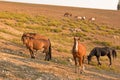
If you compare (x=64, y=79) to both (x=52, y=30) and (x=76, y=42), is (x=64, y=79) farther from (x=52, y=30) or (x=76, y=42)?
(x=52, y=30)

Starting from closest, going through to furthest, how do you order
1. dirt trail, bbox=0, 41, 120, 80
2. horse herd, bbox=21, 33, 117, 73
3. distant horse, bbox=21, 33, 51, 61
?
dirt trail, bbox=0, 41, 120, 80 < horse herd, bbox=21, 33, 117, 73 < distant horse, bbox=21, 33, 51, 61

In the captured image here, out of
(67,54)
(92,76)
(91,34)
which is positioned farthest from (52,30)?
(92,76)

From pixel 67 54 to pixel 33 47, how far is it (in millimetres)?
6745

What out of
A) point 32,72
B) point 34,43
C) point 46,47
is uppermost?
point 34,43

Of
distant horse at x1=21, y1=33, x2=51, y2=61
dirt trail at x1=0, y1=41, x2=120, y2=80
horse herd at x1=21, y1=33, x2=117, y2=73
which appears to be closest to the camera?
dirt trail at x1=0, y1=41, x2=120, y2=80

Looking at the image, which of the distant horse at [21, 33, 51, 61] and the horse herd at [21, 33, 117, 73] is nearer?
the horse herd at [21, 33, 117, 73]

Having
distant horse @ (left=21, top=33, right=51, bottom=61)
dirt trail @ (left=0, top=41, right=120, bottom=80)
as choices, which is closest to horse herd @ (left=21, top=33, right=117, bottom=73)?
distant horse @ (left=21, top=33, right=51, bottom=61)

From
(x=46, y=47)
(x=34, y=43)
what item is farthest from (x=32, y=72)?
(x=46, y=47)

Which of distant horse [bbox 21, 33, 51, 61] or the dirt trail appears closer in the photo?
the dirt trail

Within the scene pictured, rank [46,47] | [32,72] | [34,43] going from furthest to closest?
[46,47] → [34,43] → [32,72]

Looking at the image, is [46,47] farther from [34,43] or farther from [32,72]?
[32,72]

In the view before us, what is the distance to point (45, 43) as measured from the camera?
65.2ft

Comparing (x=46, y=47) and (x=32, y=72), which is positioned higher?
(x=32, y=72)

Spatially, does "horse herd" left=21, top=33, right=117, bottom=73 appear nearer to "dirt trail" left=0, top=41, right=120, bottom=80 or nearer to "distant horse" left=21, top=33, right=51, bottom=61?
"distant horse" left=21, top=33, right=51, bottom=61
